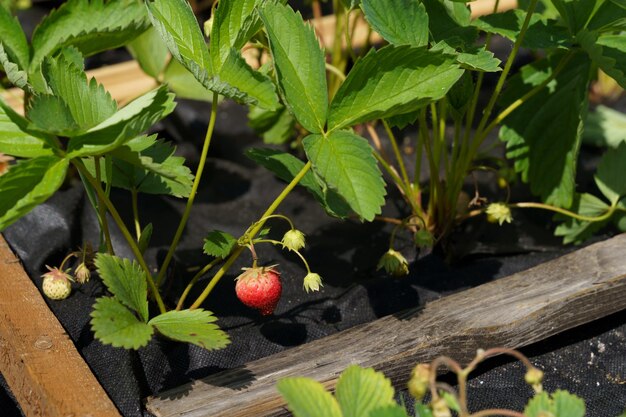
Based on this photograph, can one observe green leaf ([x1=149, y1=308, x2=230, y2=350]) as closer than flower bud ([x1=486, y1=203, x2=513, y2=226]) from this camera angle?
Yes

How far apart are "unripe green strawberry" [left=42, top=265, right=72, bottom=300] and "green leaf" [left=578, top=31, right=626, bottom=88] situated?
842 mm

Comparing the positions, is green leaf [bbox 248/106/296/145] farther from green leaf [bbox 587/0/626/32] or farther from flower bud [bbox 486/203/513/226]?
green leaf [bbox 587/0/626/32]

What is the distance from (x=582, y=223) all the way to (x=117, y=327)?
893mm

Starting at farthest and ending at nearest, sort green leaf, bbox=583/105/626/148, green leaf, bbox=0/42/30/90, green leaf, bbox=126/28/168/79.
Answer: green leaf, bbox=583/105/626/148 < green leaf, bbox=126/28/168/79 < green leaf, bbox=0/42/30/90

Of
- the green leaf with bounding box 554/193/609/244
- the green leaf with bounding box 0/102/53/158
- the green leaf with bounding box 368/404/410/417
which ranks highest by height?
the green leaf with bounding box 0/102/53/158

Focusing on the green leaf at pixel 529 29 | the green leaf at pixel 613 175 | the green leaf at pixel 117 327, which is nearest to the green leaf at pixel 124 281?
the green leaf at pixel 117 327

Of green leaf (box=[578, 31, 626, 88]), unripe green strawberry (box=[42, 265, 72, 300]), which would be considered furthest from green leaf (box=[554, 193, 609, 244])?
unripe green strawberry (box=[42, 265, 72, 300])

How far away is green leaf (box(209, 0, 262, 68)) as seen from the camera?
1141 mm

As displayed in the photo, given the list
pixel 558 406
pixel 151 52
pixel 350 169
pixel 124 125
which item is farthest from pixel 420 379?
pixel 151 52

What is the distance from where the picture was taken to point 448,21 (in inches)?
53.8

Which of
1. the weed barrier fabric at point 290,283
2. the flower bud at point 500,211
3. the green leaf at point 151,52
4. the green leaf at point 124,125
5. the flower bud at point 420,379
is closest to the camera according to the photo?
the flower bud at point 420,379

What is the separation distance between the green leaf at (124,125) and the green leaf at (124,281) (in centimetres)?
14

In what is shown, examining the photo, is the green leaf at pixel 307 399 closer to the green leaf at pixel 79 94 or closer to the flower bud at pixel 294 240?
the flower bud at pixel 294 240

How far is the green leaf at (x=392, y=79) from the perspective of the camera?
110cm
